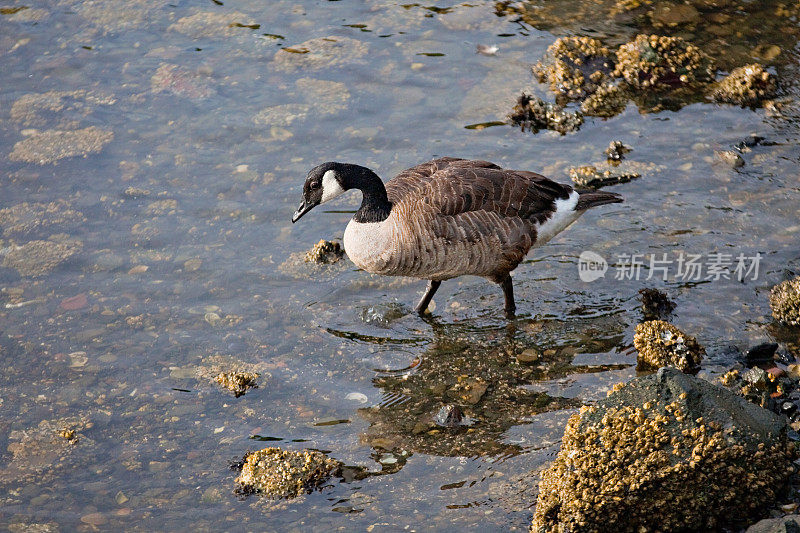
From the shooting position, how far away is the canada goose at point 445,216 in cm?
799

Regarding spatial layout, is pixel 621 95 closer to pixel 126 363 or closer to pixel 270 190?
pixel 270 190

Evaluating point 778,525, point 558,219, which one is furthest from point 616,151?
point 778,525

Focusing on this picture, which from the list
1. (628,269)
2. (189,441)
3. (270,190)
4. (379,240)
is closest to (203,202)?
(270,190)

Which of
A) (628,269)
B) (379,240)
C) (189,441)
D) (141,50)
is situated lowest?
(189,441)

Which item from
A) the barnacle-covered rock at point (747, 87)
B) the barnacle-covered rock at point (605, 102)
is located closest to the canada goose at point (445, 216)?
the barnacle-covered rock at point (605, 102)

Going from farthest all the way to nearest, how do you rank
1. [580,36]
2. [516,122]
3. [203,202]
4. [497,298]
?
[580,36]
[516,122]
[203,202]
[497,298]

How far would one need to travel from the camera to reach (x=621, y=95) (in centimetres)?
1169

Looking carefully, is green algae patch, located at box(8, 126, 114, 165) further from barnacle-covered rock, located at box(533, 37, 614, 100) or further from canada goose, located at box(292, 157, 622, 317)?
barnacle-covered rock, located at box(533, 37, 614, 100)

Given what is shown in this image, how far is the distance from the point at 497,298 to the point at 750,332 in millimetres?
2533

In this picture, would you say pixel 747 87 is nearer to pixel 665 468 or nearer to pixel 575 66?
pixel 575 66

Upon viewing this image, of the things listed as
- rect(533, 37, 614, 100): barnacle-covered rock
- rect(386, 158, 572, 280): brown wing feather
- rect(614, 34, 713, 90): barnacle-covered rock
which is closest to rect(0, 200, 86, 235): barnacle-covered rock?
rect(386, 158, 572, 280): brown wing feather

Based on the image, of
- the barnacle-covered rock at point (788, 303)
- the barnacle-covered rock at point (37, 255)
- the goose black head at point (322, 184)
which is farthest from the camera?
the barnacle-covered rock at point (37, 255)

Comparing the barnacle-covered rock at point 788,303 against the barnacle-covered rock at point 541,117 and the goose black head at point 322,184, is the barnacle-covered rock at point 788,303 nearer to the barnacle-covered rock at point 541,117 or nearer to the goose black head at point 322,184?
the barnacle-covered rock at point 541,117

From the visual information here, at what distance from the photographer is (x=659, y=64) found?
38.9ft
